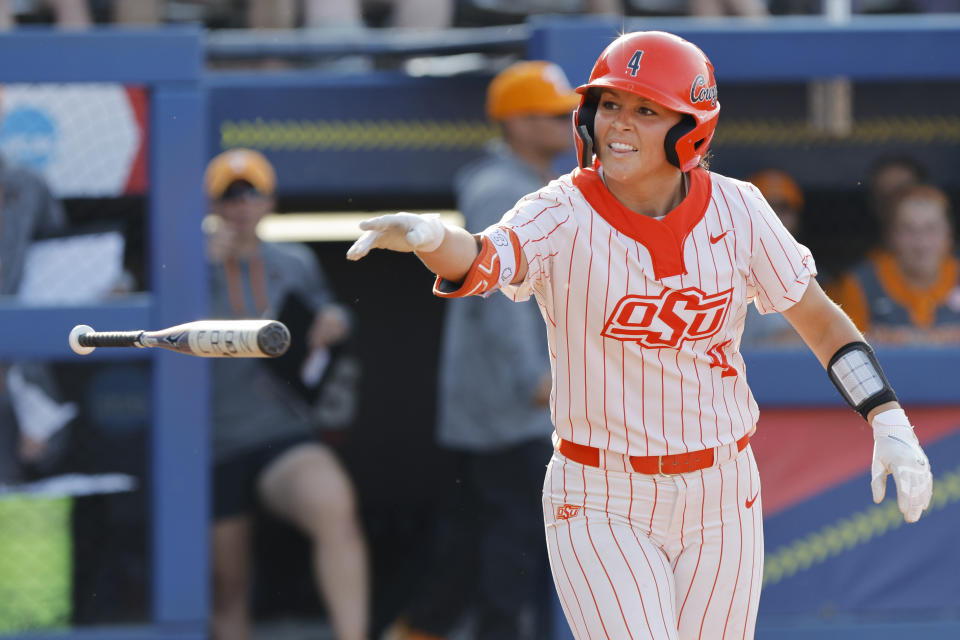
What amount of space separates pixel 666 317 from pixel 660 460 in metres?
0.32

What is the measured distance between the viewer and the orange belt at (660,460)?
119 inches

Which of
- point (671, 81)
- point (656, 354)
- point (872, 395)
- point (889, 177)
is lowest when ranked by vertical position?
point (872, 395)

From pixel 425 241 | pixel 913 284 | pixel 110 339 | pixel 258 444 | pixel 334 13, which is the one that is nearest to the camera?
pixel 425 241

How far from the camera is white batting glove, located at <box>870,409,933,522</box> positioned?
302cm

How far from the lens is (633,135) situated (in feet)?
9.75

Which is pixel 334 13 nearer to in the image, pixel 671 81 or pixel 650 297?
pixel 671 81

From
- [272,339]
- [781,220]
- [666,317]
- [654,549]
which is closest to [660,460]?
[654,549]

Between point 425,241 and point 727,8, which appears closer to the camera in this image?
point 425,241

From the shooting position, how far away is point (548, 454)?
4.92 meters

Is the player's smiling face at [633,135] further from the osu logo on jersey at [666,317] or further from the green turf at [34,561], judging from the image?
the green turf at [34,561]

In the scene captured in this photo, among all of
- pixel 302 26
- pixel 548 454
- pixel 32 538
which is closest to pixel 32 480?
pixel 32 538

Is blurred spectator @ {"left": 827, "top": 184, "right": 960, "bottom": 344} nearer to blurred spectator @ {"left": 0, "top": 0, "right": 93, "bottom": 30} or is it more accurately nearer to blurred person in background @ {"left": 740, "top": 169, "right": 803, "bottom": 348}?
blurred person in background @ {"left": 740, "top": 169, "right": 803, "bottom": 348}

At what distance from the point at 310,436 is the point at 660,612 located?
7.70ft

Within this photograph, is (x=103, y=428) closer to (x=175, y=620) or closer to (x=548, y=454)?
(x=175, y=620)
